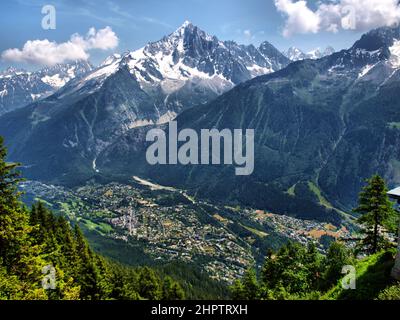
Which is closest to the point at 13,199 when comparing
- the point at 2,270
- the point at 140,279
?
the point at 2,270

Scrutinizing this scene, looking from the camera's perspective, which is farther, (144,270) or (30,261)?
(144,270)

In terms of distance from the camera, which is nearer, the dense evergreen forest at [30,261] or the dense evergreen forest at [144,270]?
the dense evergreen forest at [30,261]

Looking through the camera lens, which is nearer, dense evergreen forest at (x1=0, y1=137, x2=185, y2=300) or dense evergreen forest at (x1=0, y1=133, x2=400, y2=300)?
dense evergreen forest at (x1=0, y1=137, x2=185, y2=300)

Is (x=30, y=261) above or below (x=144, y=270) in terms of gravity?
above
